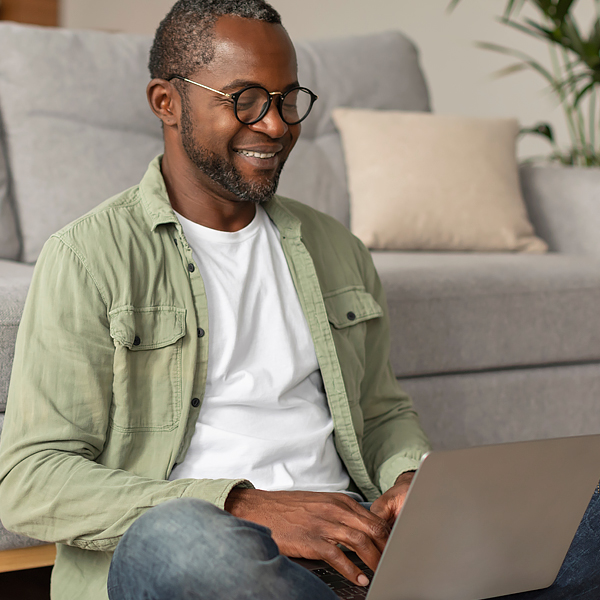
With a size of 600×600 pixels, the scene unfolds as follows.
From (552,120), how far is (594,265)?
1.41 meters

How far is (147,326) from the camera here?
0.91 meters

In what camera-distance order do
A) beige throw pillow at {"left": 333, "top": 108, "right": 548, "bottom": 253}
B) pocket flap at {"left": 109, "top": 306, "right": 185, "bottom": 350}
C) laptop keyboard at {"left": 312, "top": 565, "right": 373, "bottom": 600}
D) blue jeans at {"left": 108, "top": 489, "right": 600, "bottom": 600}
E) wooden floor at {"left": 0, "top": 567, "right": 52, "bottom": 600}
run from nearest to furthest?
1. blue jeans at {"left": 108, "top": 489, "right": 600, "bottom": 600}
2. laptop keyboard at {"left": 312, "top": 565, "right": 373, "bottom": 600}
3. pocket flap at {"left": 109, "top": 306, "right": 185, "bottom": 350}
4. wooden floor at {"left": 0, "top": 567, "right": 52, "bottom": 600}
5. beige throw pillow at {"left": 333, "top": 108, "right": 548, "bottom": 253}

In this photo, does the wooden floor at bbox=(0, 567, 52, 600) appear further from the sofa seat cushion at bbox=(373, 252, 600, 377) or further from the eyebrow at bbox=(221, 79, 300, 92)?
the eyebrow at bbox=(221, 79, 300, 92)

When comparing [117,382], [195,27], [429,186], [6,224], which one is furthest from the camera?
[429,186]

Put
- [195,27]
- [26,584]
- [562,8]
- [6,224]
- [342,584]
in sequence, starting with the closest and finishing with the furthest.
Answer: [342,584] → [195,27] → [26,584] → [6,224] → [562,8]

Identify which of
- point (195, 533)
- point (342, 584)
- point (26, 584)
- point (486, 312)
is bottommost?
point (26, 584)

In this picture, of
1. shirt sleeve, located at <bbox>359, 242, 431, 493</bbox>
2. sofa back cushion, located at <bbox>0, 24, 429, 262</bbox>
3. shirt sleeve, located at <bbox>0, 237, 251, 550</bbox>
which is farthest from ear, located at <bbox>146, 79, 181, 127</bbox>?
sofa back cushion, located at <bbox>0, 24, 429, 262</bbox>

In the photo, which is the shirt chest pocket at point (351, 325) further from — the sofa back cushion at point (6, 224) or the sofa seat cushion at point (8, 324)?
the sofa back cushion at point (6, 224)

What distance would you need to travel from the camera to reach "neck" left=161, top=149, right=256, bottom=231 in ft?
3.34

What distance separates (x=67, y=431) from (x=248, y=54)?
483mm

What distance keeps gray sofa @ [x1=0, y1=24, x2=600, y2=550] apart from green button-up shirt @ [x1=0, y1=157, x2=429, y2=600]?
58cm

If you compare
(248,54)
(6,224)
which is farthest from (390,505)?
(6,224)

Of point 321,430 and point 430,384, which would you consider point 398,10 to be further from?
point 321,430

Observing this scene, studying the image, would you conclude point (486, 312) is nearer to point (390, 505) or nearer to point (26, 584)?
point (390, 505)
